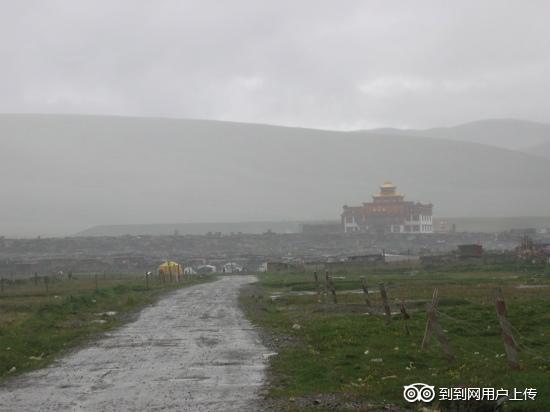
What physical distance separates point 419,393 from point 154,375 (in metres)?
6.10

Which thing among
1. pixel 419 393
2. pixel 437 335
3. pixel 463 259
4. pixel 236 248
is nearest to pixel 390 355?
pixel 437 335

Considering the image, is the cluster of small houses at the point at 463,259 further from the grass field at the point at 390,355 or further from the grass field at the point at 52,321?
the grass field at the point at 390,355

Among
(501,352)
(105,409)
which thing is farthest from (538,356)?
(105,409)

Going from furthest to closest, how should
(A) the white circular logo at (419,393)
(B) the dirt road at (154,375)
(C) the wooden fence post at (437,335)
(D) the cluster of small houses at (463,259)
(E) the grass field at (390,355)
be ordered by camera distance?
(D) the cluster of small houses at (463,259) → (C) the wooden fence post at (437,335) → (B) the dirt road at (154,375) → (E) the grass field at (390,355) → (A) the white circular logo at (419,393)

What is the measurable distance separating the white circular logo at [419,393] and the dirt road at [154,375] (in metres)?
2.55

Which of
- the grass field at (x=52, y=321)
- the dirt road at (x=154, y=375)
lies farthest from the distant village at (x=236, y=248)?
the dirt road at (x=154, y=375)

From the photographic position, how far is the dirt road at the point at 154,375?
13.5 m

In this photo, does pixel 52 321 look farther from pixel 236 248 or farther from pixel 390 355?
pixel 236 248

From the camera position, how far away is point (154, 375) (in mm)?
16391

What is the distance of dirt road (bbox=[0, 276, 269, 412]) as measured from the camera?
531 inches

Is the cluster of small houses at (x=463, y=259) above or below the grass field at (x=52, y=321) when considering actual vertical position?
below

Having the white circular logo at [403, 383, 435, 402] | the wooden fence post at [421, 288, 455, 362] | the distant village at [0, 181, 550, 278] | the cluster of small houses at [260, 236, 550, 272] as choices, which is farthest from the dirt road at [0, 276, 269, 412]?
the distant village at [0, 181, 550, 278]

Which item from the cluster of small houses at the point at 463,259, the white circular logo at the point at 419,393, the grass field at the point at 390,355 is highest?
the white circular logo at the point at 419,393

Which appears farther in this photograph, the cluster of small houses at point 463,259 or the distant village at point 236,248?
the distant village at point 236,248
